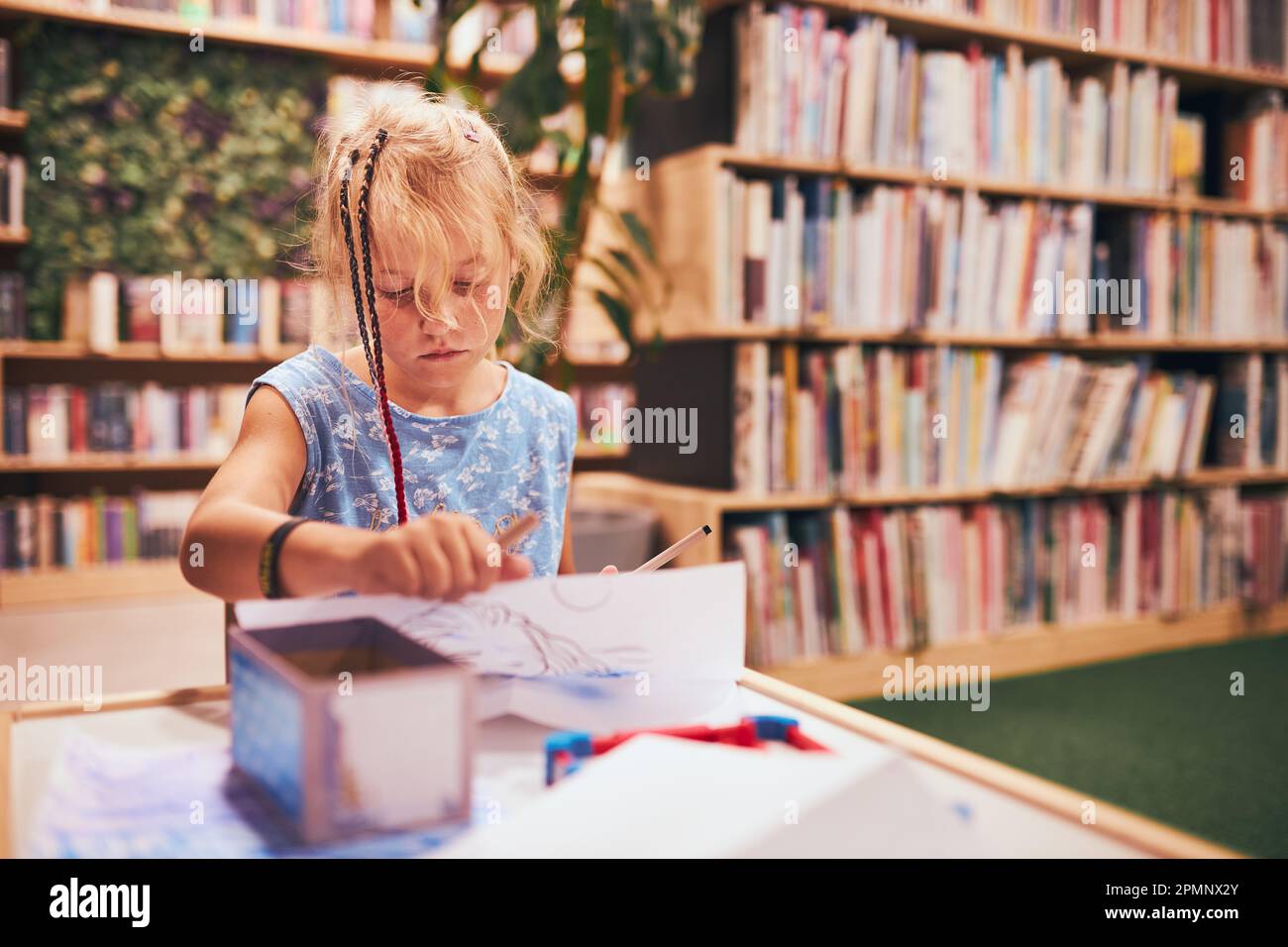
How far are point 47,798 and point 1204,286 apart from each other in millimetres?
Answer: 3078

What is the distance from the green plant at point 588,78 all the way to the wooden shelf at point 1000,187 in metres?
0.22

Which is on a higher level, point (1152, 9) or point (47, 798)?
point (1152, 9)

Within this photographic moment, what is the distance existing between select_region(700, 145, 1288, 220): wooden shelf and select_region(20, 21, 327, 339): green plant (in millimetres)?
1525

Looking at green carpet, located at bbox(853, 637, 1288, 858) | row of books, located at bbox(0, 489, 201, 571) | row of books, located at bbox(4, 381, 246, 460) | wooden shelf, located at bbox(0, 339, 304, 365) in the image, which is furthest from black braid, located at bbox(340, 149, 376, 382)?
row of books, located at bbox(0, 489, 201, 571)

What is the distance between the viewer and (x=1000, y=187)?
2465 millimetres

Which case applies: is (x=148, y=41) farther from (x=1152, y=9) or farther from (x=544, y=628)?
(x=544, y=628)

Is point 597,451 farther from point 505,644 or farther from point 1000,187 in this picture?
point 505,644

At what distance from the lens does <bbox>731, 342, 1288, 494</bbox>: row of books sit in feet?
7.47

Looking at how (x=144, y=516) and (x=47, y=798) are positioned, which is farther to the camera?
(x=144, y=516)

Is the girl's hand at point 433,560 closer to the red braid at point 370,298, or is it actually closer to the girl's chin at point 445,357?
the red braid at point 370,298

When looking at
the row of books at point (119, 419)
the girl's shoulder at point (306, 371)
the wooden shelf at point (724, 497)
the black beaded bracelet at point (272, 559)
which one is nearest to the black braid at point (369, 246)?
the girl's shoulder at point (306, 371)

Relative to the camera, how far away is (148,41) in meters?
3.21

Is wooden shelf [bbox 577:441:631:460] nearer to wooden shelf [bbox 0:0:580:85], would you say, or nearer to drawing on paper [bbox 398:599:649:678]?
wooden shelf [bbox 0:0:580:85]
